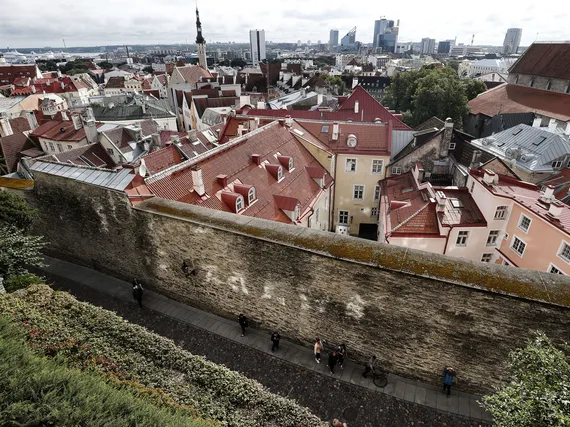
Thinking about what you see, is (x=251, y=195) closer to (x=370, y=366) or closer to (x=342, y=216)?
(x=370, y=366)

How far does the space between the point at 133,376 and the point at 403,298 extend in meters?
7.25

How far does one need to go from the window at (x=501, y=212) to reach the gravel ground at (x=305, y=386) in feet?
43.2

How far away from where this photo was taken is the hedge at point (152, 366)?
23.7 feet

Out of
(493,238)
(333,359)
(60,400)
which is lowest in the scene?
(493,238)

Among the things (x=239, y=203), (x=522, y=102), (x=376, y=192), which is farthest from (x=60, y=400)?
(x=522, y=102)

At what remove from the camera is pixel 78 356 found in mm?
7500

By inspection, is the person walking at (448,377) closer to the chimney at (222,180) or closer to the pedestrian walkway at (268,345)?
the pedestrian walkway at (268,345)

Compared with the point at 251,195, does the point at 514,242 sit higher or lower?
lower

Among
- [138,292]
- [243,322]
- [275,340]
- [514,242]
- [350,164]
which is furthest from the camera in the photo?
[350,164]

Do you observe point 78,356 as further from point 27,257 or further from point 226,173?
point 226,173

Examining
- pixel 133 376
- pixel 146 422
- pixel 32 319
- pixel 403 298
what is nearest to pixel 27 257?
pixel 32 319

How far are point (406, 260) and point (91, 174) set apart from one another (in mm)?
12901

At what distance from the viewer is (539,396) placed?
5.65 metres

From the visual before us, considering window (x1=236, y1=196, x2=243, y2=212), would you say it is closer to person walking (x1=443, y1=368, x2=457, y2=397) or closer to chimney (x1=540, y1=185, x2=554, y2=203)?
person walking (x1=443, y1=368, x2=457, y2=397)
